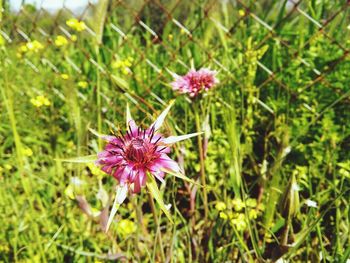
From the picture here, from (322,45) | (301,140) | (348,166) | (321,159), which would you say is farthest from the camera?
(322,45)

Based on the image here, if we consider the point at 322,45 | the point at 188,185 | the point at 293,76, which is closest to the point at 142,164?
the point at 188,185

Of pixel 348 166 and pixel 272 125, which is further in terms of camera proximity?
pixel 272 125

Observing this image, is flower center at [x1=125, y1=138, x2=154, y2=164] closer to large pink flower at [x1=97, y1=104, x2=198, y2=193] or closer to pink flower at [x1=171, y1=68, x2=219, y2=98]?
large pink flower at [x1=97, y1=104, x2=198, y2=193]

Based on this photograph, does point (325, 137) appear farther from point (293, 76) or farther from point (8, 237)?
point (8, 237)

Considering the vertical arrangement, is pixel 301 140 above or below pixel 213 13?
below

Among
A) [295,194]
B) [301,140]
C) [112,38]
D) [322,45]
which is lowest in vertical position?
[295,194]

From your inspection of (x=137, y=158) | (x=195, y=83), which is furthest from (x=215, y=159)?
(x=137, y=158)

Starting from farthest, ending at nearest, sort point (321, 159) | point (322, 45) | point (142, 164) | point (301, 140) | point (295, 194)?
point (322, 45) → point (301, 140) → point (321, 159) → point (295, 194) → point (142, 164)
